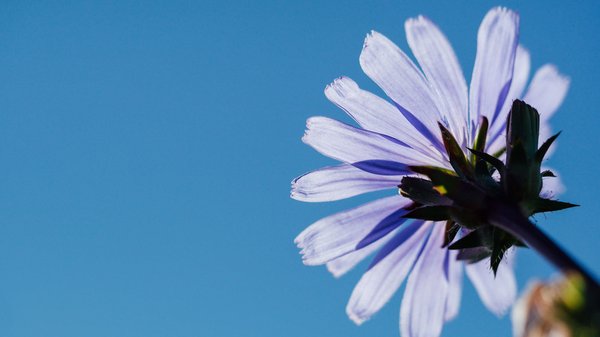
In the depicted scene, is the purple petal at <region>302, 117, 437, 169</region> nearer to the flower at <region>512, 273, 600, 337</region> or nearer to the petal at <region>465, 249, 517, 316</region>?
the petal at <region>465, 249, 517, 316</region>

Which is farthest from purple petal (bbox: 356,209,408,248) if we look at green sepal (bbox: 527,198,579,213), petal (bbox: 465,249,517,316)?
green sepal (bbox: 527,198,579,213)

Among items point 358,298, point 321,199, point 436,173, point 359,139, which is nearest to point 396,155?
point 359,139

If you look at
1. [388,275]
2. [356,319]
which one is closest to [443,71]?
[388,275]

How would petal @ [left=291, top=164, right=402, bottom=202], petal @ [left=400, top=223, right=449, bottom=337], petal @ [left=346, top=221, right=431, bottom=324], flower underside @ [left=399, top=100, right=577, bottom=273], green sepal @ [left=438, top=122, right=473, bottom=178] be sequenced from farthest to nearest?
petal @ [left=346, top=221, right=431, bottom=324]
petal @ [left=400, top=223, right=449, bottom=337]
petal @ [left=291, top=164, right=402, bottom=202]
green sepal @ [left=438, top=122, right=473, bottom=178]
flower underside @ [left=399, top=100, right=577, bottom=273]

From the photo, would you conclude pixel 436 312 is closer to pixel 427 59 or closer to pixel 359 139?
pixel 359 139

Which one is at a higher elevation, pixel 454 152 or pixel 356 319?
pixel 454 152

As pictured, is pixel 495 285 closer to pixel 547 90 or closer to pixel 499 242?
pixel 547 90

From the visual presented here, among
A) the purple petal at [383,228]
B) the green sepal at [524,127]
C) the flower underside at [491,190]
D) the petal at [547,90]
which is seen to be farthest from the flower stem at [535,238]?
the petal at [547,90]
